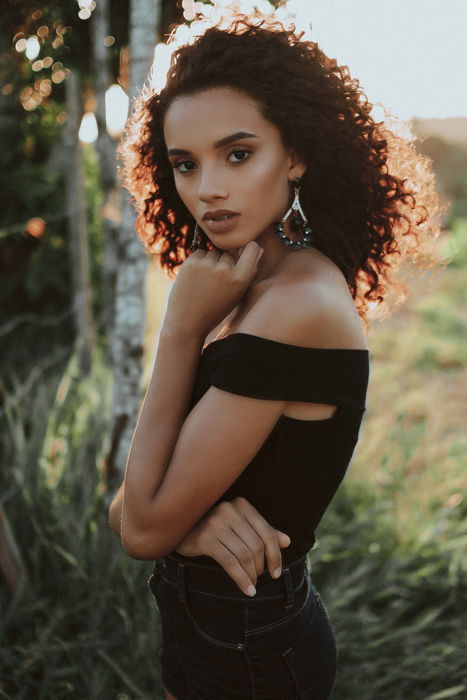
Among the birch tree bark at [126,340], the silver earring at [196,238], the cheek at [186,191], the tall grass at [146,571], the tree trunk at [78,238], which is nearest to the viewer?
the cheek at [186,191]

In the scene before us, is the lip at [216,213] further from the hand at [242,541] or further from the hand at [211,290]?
the hand at [242,541]

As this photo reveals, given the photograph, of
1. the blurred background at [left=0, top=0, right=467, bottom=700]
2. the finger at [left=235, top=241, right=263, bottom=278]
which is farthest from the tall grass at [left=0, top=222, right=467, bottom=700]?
the finger at [left=235, top=241, right=263, bottom=278]

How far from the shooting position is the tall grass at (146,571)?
2543mm

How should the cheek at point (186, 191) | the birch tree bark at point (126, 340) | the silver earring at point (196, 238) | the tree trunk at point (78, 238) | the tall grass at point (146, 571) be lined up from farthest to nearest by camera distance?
the tree trunk at point (78, 238), the birch tree bark at point (126, 340), the tall grass at point (146, 571), the silver earring at point (196, 238), the cheek at point (186, 191)

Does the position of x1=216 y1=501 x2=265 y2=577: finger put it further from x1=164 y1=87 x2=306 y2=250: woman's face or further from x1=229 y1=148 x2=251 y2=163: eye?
x1=229 y1=148 x2=251 y2=163: eye

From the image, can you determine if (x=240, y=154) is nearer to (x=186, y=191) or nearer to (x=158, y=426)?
(x=186, y=191)

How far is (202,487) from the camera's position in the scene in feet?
4.07

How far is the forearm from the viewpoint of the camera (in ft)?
4.23

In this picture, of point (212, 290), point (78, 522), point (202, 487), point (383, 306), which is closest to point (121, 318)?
point (78, 522)

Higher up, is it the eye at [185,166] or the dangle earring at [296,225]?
the eye at [185,166]

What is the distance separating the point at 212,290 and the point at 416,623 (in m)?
2.41

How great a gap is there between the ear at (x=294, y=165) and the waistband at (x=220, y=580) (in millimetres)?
892

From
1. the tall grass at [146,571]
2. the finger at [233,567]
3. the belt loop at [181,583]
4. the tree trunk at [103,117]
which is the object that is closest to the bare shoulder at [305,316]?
the finger at [233,567]

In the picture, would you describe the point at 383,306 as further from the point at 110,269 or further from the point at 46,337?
the point at 46,337
